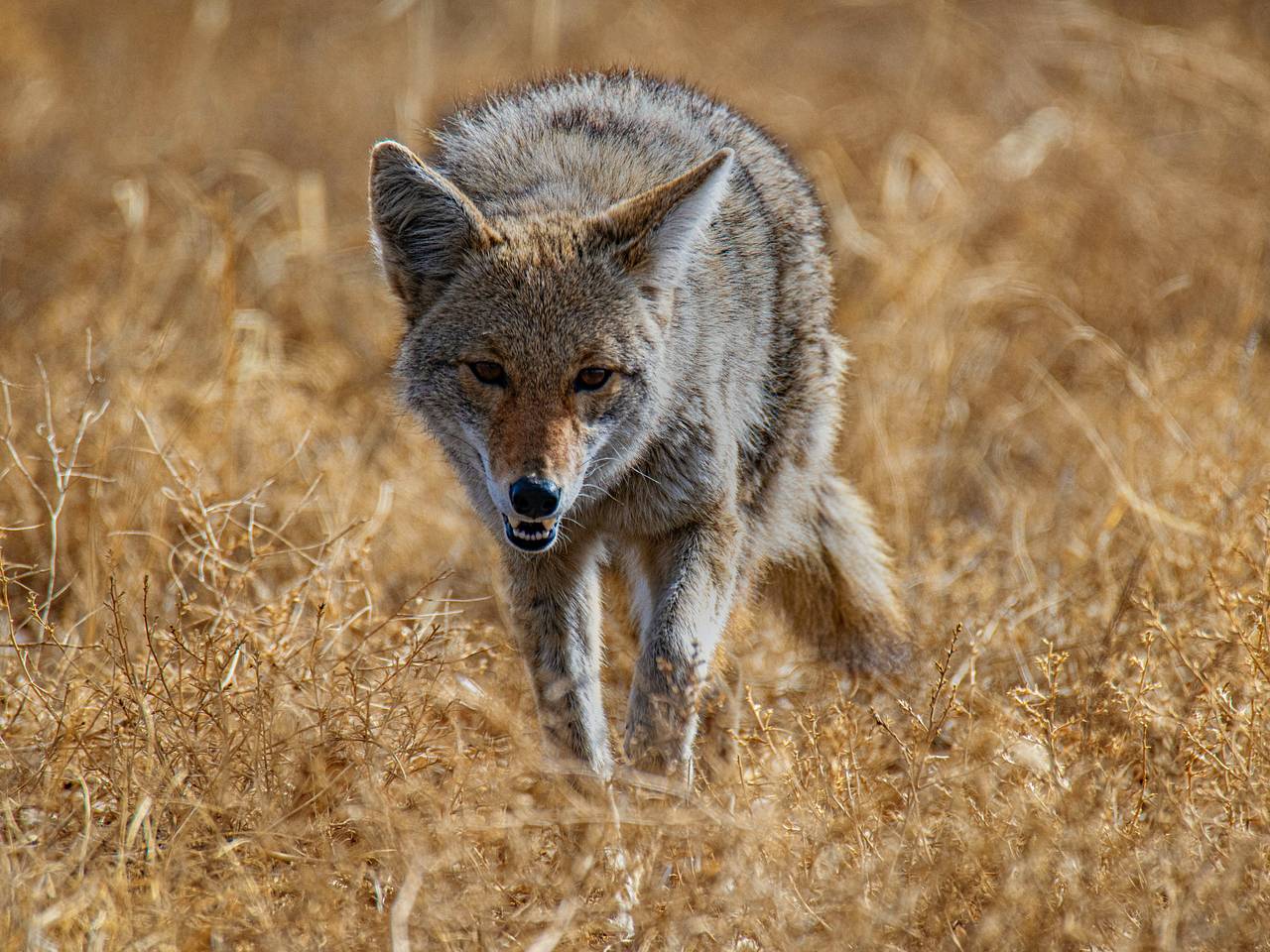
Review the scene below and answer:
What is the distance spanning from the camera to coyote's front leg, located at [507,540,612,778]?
4285 mm

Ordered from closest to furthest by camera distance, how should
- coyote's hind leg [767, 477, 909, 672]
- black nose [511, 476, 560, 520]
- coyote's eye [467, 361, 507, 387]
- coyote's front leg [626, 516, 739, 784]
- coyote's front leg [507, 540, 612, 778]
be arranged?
1. black nose [511, 476, 560, 520]
2. coyote's eye [467, 361, 507, 387]
3. coyote's front leg [626, 516, 739, 784]
4. coyote's front leg [507, 540, 612, 778]
5. coyote's hind leg [767, 477, 909, 672]

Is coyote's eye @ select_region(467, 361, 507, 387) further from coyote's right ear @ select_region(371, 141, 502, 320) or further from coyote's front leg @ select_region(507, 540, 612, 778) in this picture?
→ coyote's front leg @ select_region(507, 540, 612, 778)

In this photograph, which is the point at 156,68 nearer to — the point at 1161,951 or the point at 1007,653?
the point at 1007,653

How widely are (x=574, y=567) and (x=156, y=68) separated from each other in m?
8.40

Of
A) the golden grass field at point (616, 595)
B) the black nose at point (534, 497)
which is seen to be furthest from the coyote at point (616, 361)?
the golden grass field at point (616, 595)

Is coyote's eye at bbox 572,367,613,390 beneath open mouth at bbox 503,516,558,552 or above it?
above

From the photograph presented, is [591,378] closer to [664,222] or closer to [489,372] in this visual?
[489,372]

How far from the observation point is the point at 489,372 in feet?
13.1

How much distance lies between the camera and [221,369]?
21.0 feet

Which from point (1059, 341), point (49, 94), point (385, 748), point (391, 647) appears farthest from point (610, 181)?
point (49, 94)

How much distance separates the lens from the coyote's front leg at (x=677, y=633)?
408 cm

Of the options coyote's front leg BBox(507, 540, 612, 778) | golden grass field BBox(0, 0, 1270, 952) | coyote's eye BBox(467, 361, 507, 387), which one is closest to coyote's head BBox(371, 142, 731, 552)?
coyote's eye BBox(467, 361, 507, 387)

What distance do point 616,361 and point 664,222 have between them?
0.43m

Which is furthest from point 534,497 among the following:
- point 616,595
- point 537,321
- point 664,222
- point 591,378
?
point 616,595
